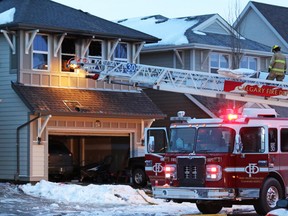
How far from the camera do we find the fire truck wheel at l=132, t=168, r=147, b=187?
88.0 feet

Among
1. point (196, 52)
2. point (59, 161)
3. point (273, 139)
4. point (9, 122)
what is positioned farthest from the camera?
point (196, 52)

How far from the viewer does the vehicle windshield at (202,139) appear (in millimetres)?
17031

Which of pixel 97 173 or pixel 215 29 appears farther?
pixel 215 29

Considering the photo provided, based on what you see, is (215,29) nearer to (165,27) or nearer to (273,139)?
(165,27)

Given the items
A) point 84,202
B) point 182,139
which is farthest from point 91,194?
point 182,139

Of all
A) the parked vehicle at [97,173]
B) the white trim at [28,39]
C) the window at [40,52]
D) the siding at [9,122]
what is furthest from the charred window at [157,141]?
the parked vehicle at [97,173]

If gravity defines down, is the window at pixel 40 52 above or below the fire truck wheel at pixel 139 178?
above

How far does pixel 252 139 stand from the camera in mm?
17016

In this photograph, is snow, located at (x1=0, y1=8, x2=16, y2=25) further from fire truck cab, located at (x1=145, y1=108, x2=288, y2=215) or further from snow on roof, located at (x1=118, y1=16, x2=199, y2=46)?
fire truck cab, located at (x1=145, y1=108, x2=288, y2=215)

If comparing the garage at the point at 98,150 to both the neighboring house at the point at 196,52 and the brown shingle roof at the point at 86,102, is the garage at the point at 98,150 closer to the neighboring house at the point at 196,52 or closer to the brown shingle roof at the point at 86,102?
the brown shingle roof at the point at 86,102

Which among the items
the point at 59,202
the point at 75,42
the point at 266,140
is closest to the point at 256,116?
the point at 266,140

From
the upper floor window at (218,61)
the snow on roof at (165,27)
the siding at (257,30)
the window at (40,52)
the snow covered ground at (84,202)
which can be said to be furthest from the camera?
the siding at (257,30)

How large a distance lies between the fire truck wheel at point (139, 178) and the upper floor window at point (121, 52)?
4.67 metres

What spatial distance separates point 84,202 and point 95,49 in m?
8.88
